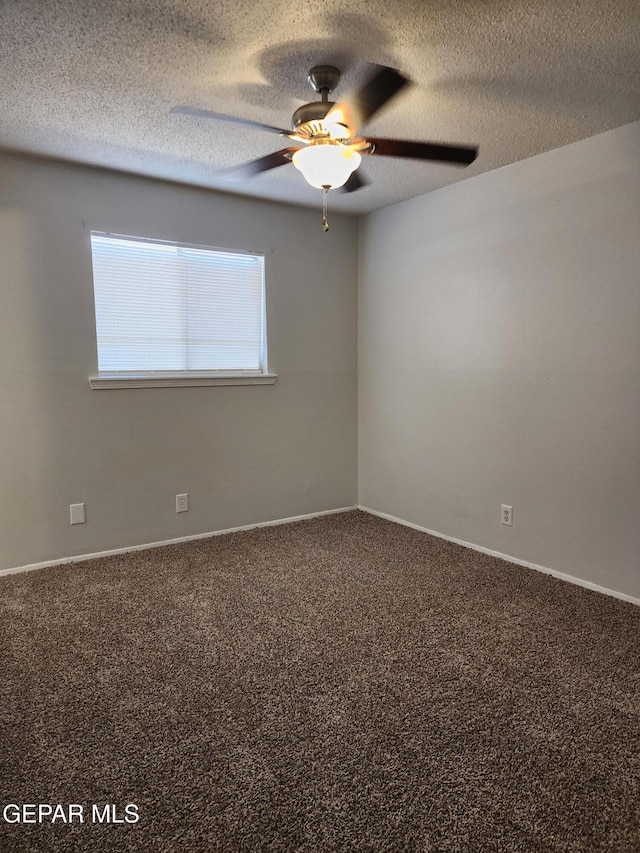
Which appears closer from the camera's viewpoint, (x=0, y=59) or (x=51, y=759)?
(x=51, y=759)

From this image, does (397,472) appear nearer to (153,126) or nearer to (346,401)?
(346,401)

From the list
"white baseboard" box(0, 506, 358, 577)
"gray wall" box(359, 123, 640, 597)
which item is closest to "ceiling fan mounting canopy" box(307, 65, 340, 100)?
"gray wall" box(359, 123, 640, 597)

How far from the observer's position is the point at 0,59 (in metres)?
1.89

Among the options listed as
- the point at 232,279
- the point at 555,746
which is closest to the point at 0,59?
the point at 232,279

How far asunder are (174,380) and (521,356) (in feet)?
7.24

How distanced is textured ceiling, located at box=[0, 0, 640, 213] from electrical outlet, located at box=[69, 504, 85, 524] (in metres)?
2.02

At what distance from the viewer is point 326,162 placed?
190 cm

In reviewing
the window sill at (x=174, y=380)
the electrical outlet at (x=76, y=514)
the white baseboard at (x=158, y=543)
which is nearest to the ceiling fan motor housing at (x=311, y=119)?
the window sill at (x=174, y=380)

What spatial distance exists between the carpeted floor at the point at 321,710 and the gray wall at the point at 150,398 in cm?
55

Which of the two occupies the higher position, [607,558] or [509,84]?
[509,84]

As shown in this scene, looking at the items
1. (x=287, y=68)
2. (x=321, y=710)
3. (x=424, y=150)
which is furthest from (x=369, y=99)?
(x=321, y=710)

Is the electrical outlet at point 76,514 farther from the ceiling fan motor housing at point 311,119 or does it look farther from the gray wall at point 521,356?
the ceiling fan motor housing at point 311,119

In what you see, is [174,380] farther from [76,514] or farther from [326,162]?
[326,162]

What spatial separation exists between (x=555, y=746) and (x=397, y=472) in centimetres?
247
